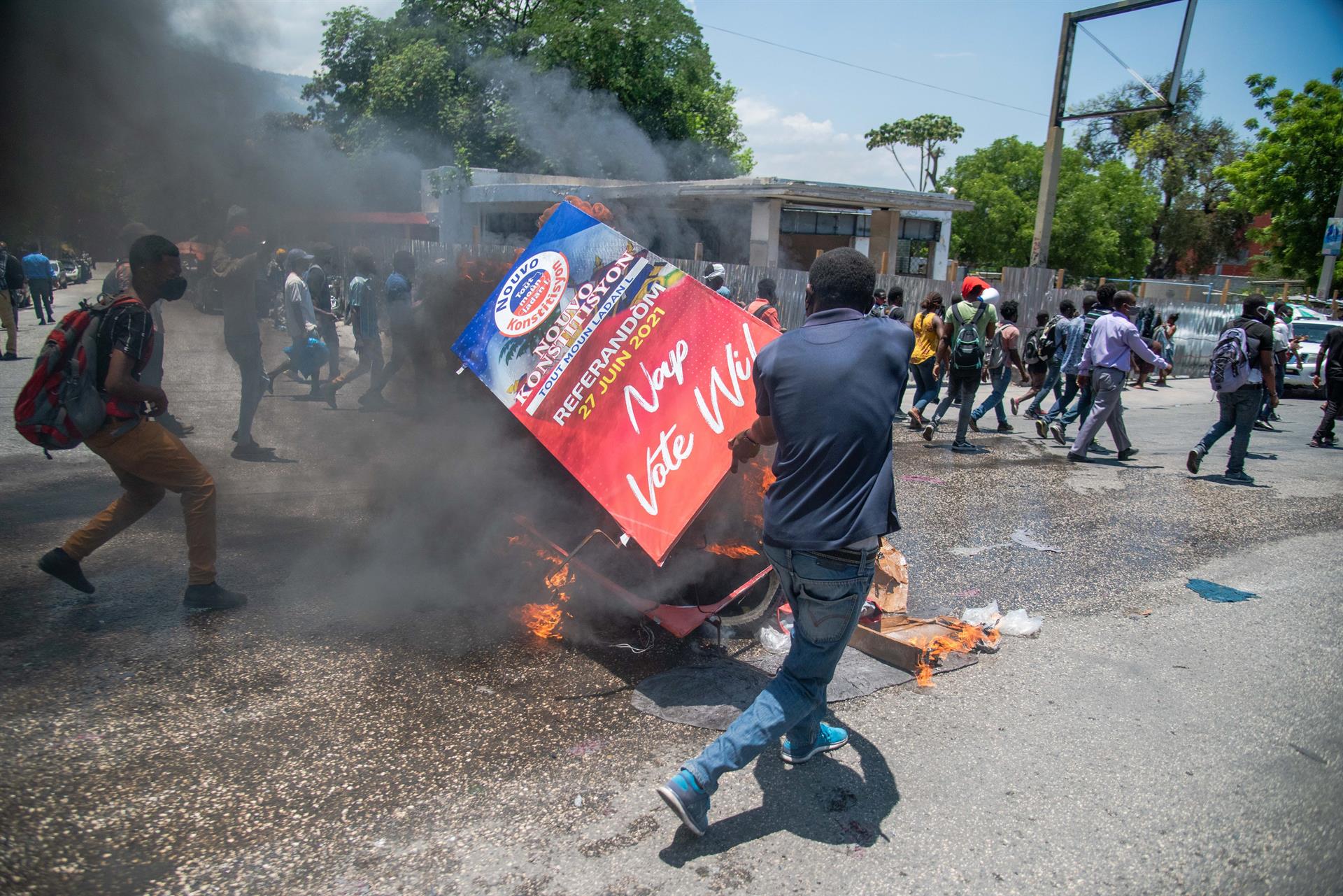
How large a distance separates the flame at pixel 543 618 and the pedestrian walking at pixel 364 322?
590cm

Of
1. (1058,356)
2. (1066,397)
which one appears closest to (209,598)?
(1066,397)

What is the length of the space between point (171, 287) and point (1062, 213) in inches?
1284

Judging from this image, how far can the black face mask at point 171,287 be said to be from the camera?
3956 millimetres

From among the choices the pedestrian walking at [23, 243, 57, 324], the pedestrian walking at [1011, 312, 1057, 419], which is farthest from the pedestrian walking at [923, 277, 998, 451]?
the pedestrian walking at [23, 243, 57, 324]

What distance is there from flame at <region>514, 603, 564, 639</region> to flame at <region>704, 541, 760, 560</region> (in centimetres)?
79

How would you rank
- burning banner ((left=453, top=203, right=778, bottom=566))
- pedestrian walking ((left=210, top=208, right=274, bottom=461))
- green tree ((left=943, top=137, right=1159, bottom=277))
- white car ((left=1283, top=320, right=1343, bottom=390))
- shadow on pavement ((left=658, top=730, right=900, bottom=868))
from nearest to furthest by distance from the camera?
shadow on pavement ((left=658, top=730, right=900, bottom=868)) → burning banner ((left=453, top=203, right=778, bottom=566)) → pedestrian walking ((left=210, top=208, right=274, bottom=461)) → white car ((left=1283, top=320, right=1343, bottom=390)) → green tree ((left=943, top=137, right=1159, bottom=277))

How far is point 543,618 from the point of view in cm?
375

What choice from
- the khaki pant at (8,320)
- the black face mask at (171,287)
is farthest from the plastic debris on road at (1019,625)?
the khaki pant at (8,320)

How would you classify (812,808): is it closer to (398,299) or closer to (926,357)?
(398,299)

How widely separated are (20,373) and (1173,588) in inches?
475

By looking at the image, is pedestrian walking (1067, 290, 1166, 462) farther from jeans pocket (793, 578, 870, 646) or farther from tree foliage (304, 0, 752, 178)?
tree foliage (304, 0, 752, 178)

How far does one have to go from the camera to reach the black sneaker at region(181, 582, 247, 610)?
376 cm

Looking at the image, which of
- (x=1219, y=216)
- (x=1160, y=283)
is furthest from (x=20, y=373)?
(x=1219, y=216)

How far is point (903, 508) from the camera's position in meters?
6.12
